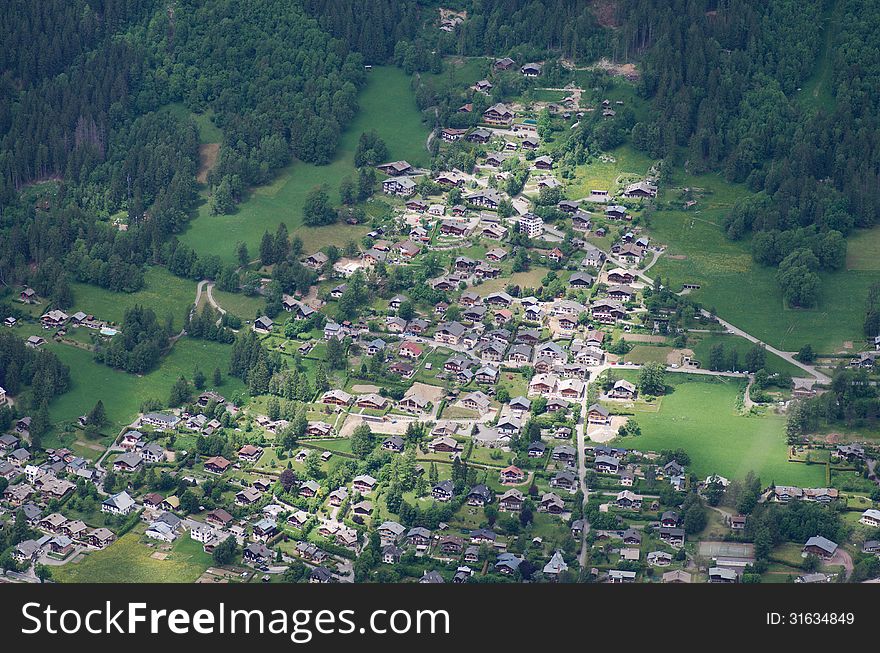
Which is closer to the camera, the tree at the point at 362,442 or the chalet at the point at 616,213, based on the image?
the tree at the point at 362,442

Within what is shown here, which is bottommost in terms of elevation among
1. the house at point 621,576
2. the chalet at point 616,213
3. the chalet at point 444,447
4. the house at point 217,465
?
the house at point 217,465

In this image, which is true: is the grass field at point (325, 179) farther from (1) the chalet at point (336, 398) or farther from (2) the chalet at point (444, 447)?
(2) the chalet at point (444, 447)

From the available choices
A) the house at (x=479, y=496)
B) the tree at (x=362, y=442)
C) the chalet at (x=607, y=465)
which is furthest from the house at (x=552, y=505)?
the tree at (x=362, y=442)

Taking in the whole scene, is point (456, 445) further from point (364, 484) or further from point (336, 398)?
point (336, 398)

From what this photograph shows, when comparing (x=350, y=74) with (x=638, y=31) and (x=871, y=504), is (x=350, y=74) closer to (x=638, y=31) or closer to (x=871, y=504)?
(x=638, y=31)

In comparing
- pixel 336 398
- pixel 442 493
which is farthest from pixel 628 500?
pixel 336 398

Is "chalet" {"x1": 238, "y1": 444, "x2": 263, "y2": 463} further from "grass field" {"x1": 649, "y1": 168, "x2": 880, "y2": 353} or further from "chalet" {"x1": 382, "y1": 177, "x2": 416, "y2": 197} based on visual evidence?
"chalet" {"x1": 382, "y1": 177, "x2": 416, "y2": 197}

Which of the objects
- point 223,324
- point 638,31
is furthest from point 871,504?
point 638,31
